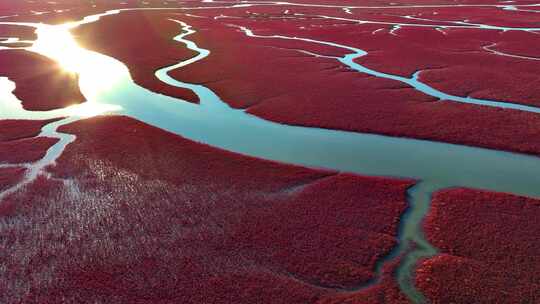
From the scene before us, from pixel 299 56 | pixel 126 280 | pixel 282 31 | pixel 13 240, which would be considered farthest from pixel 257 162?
pixel 282 31

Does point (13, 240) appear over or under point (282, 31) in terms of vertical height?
under

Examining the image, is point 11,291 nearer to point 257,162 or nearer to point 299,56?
point 257,162

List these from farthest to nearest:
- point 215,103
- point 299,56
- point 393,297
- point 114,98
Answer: point 299,56
point 114,98
point 215,103
point 393,297

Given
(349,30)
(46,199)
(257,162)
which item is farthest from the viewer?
(349,30)

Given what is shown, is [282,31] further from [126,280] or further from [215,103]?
[126,280]

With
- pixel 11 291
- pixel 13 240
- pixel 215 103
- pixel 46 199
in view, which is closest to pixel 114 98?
pixel 215 103

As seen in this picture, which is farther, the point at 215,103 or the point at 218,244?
the point at 215,103
